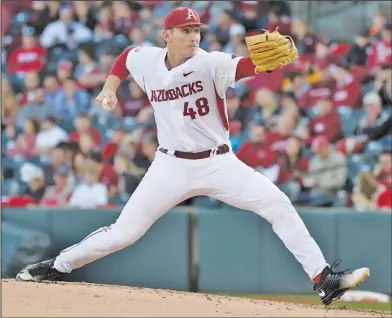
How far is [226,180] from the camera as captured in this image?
6023 mm

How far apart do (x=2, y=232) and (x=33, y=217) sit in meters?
0.39

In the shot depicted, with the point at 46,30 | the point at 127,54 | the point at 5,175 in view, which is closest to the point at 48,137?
the point at 5,175

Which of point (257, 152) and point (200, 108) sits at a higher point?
point (200, 108)

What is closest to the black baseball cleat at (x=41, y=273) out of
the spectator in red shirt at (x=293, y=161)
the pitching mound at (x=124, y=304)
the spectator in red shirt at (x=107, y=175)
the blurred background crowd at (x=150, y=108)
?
the pitching mound at (x=124, y=304)

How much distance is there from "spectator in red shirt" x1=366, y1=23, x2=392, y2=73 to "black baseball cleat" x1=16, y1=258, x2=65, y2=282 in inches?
224

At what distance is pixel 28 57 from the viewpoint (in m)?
12.3

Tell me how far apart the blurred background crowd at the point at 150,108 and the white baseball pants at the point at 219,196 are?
4.12 meters

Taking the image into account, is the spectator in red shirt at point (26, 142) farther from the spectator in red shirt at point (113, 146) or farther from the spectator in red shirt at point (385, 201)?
the spectator in red shirt at point (385, 201)

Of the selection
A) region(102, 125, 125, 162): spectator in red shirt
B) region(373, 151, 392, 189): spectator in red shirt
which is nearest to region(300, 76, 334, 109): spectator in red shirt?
region(373, 151, 392, 189): spectator in red shirt

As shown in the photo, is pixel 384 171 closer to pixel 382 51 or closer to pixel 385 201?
pixel 385 201

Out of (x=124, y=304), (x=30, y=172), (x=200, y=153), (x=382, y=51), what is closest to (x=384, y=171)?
(x=382, y=51)

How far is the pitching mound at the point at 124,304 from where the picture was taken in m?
5.27

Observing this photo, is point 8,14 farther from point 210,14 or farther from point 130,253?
point 130,253

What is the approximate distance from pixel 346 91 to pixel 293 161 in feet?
3.63
